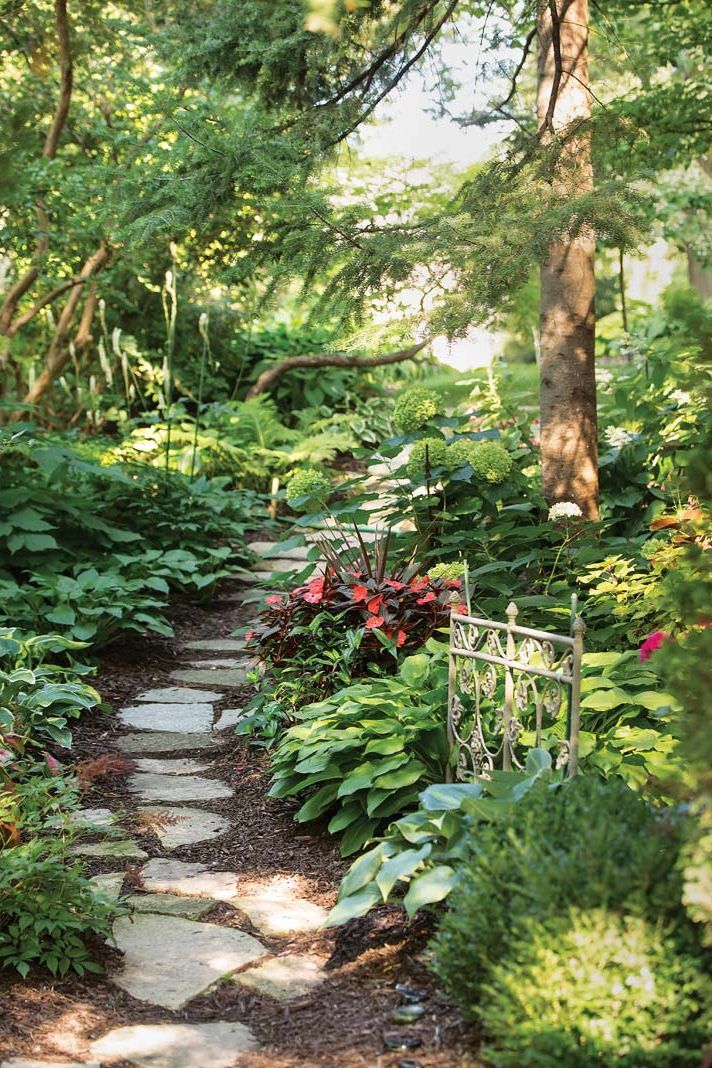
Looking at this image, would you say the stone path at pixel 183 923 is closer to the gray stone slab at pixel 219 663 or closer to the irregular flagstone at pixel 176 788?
the irregular flagstone at pixel 176 788

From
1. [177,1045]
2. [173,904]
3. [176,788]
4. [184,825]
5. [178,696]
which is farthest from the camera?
[178,696]

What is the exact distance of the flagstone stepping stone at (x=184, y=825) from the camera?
3275 millimetres

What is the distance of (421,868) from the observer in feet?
8.46

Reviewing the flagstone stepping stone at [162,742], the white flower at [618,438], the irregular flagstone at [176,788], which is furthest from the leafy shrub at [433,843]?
the white flower at [618,438]

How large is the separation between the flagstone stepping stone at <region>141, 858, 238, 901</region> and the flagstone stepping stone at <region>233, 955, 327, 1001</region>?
42cm

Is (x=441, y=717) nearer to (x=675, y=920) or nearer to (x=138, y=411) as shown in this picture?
(x=675, y=920)

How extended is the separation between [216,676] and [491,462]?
173cm

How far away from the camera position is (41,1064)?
6.70 ft

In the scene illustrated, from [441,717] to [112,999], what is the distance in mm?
1308

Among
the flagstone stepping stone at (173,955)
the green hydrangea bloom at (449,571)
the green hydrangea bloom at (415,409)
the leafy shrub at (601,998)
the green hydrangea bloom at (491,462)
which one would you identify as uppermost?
the green hydrangea bloom at (415,409)

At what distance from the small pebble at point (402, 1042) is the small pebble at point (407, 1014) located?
0.21 ft

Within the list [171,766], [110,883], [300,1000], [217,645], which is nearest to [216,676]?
[217,645]

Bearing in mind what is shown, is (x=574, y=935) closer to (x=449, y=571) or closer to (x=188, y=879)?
(x=188, y=879)

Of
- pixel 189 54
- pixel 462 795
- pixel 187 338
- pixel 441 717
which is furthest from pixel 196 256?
pixel 462 795
